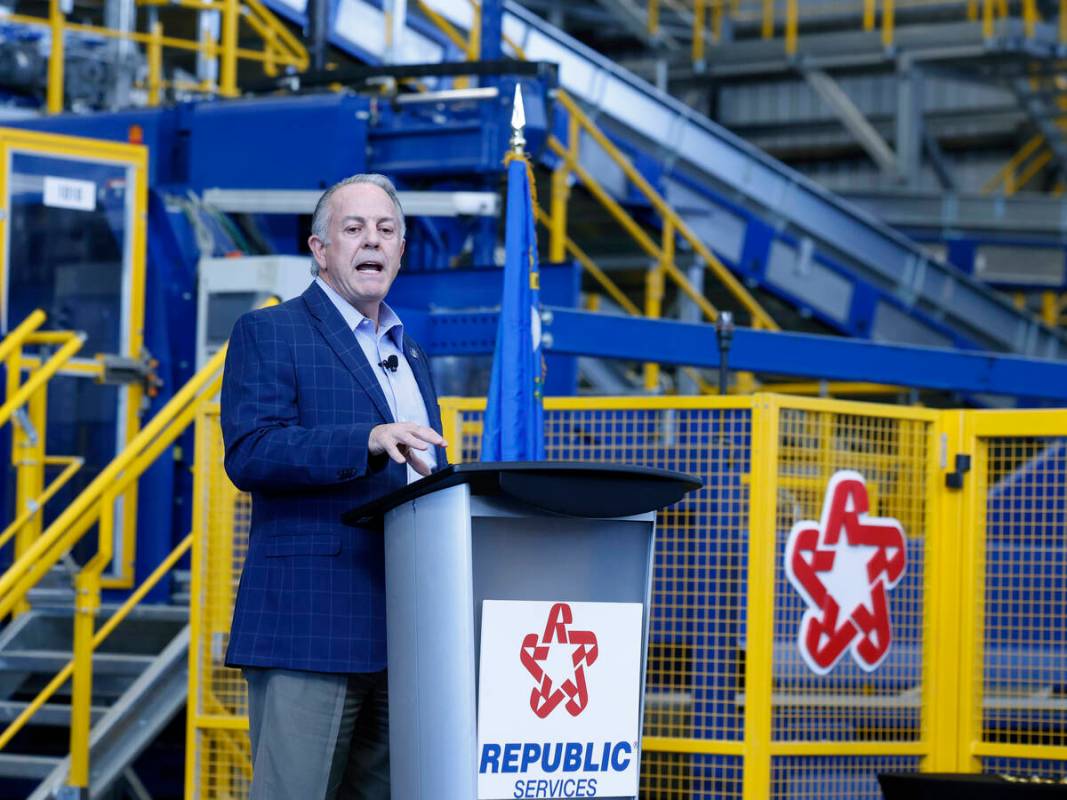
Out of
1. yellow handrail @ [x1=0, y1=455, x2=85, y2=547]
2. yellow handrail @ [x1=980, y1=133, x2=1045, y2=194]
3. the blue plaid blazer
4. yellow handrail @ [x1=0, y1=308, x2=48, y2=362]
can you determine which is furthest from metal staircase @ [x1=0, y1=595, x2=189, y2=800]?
yellow handrail @ [x1=980, y1=133, x2=1045, y2=194]

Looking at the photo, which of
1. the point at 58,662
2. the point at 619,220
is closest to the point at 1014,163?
the point at 619,220

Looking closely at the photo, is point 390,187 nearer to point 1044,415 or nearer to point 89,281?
point 1044,415

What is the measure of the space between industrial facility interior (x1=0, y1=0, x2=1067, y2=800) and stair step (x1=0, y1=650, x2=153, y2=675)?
0.02 meters

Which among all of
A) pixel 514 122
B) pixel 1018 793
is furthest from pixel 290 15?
pixel 1018 793

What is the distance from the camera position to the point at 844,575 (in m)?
5.08

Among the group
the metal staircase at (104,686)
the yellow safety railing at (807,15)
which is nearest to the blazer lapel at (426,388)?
the metal staircase at (104,686)

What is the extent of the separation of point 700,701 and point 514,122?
5.90ft

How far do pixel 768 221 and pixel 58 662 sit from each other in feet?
21.4

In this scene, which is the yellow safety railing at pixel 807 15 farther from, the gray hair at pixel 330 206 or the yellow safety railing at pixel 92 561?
the gray hair at pixel 330 206

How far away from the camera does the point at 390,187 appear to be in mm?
3117

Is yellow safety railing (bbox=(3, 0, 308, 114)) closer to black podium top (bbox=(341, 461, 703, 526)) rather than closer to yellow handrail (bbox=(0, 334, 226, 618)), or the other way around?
yellow handrail (bbox=(0, 334, 226, 618))

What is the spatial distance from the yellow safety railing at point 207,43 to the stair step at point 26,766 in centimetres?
398

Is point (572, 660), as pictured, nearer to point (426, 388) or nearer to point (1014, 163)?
point (426, 388)

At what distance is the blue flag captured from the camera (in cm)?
482
